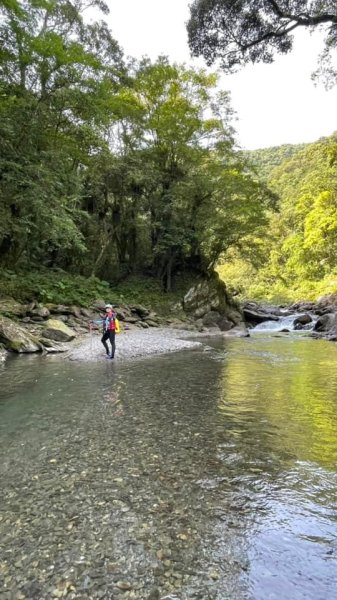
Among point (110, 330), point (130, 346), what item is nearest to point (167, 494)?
point (110, 330)

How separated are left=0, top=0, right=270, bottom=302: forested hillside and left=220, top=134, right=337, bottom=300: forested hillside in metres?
5.88

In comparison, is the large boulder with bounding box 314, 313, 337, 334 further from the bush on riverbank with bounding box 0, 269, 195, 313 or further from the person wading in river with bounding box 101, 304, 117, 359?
the person wading in river with bounding box 101, 304, 117, 359

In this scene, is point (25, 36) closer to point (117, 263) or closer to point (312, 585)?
point (117, 263)

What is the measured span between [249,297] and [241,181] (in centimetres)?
4194

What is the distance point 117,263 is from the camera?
32969 millimetres

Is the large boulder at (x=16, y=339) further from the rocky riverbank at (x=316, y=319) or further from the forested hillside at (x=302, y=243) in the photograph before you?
the forested hillside at (x=302, y=243)

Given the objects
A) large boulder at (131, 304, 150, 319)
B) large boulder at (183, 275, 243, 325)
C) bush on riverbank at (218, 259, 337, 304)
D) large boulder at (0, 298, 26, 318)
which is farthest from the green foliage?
bush on riverbank at (218, 259, 337, 304)

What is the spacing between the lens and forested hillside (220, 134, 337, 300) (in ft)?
166

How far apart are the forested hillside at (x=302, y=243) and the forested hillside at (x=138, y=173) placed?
5884 mm

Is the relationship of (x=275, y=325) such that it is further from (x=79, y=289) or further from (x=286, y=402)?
(x=286, y=402)

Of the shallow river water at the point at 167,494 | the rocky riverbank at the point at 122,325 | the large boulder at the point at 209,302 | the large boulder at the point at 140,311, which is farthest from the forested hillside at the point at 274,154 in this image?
the shallow river water at the point at 167,494

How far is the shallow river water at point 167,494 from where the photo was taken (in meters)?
3.42

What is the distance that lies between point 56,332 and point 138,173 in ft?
47.0

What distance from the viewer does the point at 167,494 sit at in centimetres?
481
